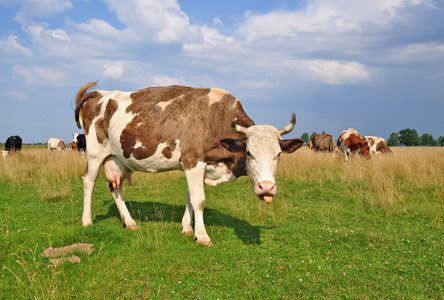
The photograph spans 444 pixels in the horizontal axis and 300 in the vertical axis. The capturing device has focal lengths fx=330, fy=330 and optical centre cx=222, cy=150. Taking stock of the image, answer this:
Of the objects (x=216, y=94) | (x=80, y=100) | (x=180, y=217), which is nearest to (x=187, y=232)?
(x=180, y=217)

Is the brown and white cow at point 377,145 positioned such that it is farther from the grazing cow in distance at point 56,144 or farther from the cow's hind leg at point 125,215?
the grazing cow in distance at point 56,144

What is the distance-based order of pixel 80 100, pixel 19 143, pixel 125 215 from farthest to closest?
pixel 19 143 → pixel 80 100 → pixel 125 215

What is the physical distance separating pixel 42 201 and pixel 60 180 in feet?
11.1

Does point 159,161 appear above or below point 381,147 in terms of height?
below

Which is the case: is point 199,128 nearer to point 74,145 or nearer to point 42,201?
point 42,201

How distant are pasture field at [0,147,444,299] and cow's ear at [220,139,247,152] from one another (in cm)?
178

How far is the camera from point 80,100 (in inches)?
314

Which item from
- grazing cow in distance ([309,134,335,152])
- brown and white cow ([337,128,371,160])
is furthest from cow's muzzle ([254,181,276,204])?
grazing cow in distance ([309,134,335,152])

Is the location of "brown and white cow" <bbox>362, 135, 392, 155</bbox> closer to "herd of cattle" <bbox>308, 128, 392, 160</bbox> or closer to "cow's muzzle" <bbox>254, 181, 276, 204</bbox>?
"herd of cattle" <bbox>308, 128, 392, 160</bbox>

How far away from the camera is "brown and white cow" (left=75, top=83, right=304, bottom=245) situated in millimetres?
5719

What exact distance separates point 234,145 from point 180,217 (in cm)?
319

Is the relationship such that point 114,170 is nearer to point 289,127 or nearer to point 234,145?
point 234,145

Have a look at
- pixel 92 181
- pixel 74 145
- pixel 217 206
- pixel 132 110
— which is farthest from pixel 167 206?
pixel 74 145

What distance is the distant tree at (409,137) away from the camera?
124938 millimetres
